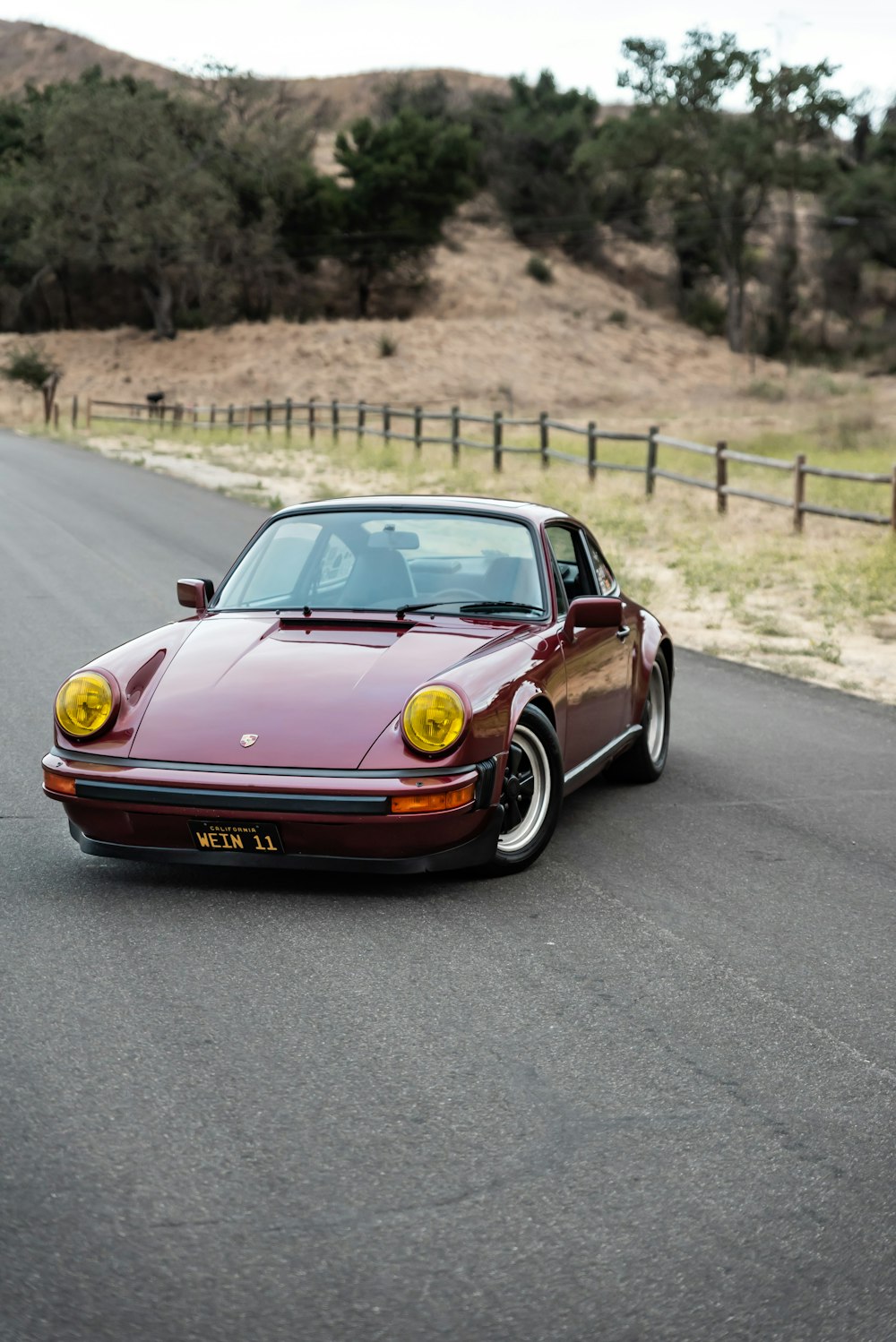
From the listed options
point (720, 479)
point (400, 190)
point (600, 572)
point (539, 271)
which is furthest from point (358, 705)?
point (539, 271)

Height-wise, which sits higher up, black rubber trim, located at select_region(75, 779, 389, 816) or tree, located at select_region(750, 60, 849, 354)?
tree, located at select_region(750, 60, 849, 354)

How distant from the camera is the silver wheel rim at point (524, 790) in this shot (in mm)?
5895

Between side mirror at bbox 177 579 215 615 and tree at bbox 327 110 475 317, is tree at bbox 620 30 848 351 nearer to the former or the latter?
tree at bbox 327 110 475 317

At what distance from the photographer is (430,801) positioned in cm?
539

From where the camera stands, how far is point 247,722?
555 cm

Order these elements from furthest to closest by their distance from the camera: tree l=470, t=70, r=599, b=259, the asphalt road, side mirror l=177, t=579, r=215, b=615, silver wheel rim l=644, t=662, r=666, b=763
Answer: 1. tree l=470, t=70, r=599, b=259
2. silver wheel rim l=644, t=662, r=666, b=763
3. side mirror l=177, t=579, r=215, b=615
4. the asphalt road

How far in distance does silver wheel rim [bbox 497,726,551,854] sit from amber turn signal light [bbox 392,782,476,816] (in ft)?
1.35

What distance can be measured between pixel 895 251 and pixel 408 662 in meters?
78.8

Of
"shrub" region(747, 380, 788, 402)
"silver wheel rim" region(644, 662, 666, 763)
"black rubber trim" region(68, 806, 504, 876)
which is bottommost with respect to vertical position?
"shrub" region(747, 380, 788, 402)

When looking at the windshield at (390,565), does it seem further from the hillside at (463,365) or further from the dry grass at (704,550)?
the hillside at (463,365)

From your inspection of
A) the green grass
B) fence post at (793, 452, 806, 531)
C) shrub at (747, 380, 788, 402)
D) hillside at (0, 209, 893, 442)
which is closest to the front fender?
the green grass

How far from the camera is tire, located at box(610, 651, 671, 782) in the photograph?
759 cm

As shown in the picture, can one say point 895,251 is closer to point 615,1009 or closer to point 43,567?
point 43,567

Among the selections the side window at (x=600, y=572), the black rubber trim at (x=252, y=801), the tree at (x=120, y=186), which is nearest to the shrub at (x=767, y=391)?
the tree at (x=120, y=186)
